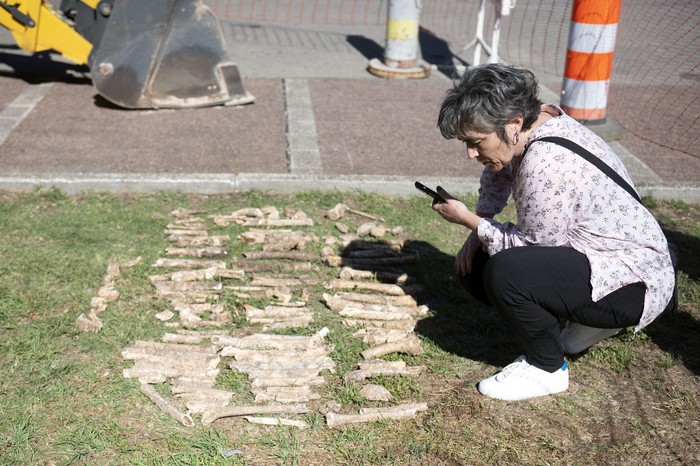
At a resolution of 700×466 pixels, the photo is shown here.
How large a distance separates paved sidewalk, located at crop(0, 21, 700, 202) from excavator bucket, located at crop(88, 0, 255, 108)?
20cm

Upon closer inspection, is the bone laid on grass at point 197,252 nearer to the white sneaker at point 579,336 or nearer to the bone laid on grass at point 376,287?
the bone laid on grass at point 376,287

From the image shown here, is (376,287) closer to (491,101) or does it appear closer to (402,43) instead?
(491,101)

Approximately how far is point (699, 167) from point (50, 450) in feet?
19.8

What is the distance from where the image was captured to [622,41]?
1202 cm

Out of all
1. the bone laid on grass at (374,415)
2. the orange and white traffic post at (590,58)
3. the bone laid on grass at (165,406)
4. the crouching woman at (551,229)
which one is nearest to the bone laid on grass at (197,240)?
the bone laid on grass at (165,406)

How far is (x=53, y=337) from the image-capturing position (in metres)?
4.41

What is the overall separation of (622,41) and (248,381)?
988 cm

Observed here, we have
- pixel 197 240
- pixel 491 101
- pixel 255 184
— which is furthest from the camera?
pixel 255 184

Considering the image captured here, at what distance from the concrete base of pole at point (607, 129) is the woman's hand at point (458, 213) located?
4152mm

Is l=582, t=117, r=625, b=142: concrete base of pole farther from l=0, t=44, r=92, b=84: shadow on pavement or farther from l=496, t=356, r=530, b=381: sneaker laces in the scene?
l=0, t=44, r=92, b=84: shadow on pavement

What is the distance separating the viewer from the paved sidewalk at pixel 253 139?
6.51m

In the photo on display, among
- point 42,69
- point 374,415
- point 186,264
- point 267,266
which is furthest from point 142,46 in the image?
point 374,415

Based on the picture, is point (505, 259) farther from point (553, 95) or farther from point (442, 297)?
point (553, 95)

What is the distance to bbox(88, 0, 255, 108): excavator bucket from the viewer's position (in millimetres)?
7914
